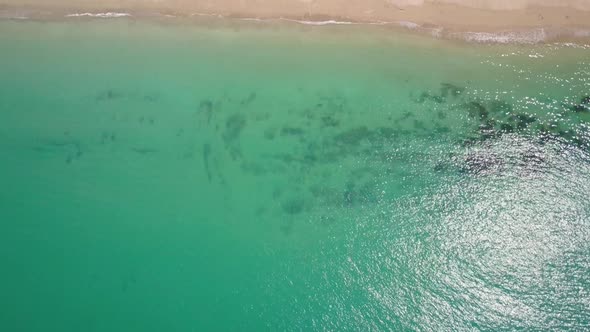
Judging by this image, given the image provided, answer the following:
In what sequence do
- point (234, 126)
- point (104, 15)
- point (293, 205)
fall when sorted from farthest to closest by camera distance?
point (104, 15) → point (234, 126) → point (293, 205)

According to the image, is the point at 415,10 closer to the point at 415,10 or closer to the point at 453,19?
the point at 415,10

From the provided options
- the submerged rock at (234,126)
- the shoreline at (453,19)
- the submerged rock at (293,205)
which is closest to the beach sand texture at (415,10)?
the shoreline at (453,19)

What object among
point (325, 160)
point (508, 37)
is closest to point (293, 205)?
point (325, 160)

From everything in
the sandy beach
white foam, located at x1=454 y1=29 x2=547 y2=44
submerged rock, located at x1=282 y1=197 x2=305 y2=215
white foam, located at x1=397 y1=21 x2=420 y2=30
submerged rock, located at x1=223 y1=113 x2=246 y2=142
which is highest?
the sandy beach

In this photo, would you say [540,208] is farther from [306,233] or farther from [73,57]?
[73,57]

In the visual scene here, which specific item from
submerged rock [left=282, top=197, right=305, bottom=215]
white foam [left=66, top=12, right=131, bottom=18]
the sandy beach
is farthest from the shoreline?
submerged rock [left=282, top=197, right=305, bottom=215]

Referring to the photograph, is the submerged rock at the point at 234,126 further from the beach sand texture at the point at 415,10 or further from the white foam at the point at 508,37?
the white foam at the point at 508,37

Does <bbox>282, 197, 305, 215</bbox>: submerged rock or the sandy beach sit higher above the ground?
the sandy beach

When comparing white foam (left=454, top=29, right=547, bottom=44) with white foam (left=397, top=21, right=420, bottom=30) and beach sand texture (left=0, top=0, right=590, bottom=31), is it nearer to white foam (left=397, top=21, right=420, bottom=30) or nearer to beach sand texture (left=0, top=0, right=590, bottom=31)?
beach sand texture (left=0, top=0, right=590, bottom=31)
